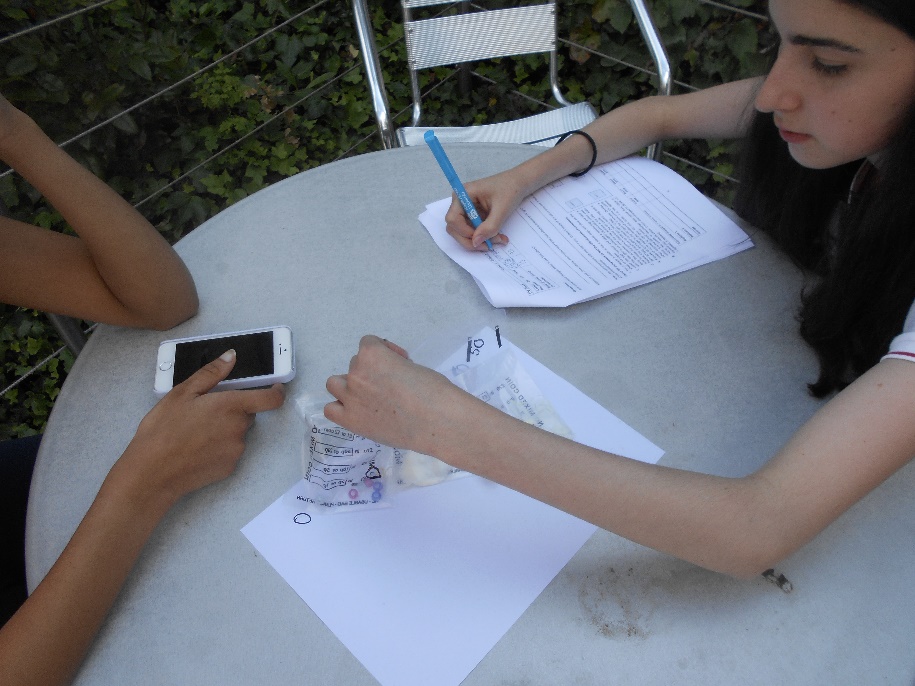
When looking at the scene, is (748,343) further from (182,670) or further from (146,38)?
(146,38)

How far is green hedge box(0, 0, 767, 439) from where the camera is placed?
67.9 inches

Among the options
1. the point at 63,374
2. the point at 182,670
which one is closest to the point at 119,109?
the point at 63,374

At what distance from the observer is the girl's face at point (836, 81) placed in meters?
0.63

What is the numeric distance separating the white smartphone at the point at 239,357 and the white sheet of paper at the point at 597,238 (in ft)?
0.88

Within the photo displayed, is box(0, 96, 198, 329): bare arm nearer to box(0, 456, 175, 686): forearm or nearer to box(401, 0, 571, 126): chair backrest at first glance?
box(0, 456, 175, 686): forearm

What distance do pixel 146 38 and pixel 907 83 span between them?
2.02 metres

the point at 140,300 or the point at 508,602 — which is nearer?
the point at 508,602

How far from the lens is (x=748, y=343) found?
2.67 feet

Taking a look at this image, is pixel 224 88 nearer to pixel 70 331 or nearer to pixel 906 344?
pixel 70 331

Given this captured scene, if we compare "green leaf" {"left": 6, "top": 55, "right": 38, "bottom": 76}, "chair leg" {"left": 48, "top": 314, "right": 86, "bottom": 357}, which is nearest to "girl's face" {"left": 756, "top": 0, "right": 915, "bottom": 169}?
"chair leg" {"left": 48, "top": 314, "right": 86, "bottom": 357}

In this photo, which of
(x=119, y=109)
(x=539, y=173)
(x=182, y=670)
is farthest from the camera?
(x=119, y=109)

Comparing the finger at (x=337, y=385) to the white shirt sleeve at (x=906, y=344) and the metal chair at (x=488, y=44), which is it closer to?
the white shirt sleeve at (x=906, y=344)

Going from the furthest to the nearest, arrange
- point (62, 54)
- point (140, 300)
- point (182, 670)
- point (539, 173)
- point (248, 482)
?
point (62, 54) < point (539, 173) < point (140, 300) < point (248, 482) < point (182, 670)

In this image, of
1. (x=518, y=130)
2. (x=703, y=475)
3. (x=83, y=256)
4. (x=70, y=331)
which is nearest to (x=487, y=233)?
(x=703, y=475)
